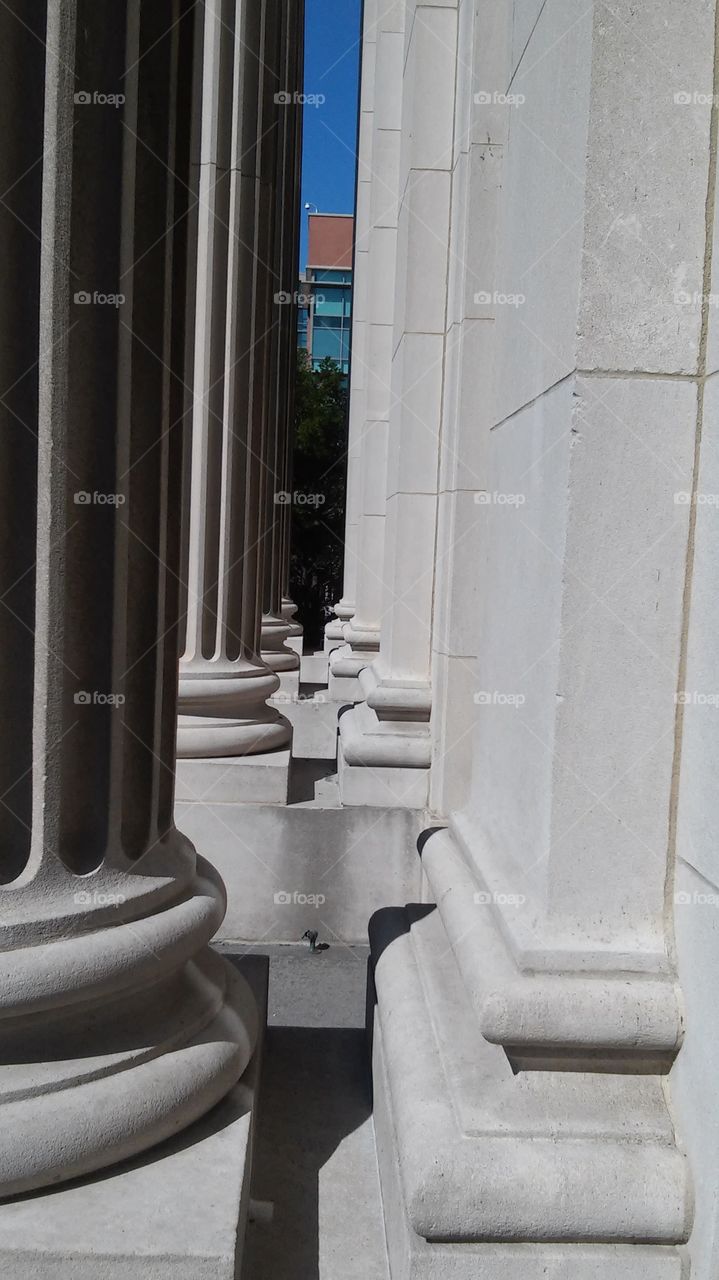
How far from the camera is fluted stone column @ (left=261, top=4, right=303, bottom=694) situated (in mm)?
28047

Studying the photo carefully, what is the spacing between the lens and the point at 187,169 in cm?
739

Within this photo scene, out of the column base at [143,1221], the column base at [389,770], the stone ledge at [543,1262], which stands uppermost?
the column base at [389,770]

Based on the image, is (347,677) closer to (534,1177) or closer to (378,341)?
(378,341)

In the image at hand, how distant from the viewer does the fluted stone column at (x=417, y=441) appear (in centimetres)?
1591

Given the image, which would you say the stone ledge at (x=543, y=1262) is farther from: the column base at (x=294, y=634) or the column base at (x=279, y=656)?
the column base at (x=294, y=634)

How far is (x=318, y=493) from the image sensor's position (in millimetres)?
80688

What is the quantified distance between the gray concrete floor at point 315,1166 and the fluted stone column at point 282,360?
18.4m

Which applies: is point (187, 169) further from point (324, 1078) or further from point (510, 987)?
point (324, 1078)

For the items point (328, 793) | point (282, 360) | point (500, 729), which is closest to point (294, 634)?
point (282, 360)

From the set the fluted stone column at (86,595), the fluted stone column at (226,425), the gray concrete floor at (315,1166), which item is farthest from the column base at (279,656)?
the fluted stone column at (86,595)

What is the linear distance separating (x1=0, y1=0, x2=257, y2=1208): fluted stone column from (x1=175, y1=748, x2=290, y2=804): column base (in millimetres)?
9344

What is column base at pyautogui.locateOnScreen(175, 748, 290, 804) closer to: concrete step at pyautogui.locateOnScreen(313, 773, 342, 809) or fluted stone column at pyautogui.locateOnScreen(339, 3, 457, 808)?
concrete step at pyautogui.locateOnScreen(313, 773, 342, 809)

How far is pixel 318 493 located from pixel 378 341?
54.7 metres

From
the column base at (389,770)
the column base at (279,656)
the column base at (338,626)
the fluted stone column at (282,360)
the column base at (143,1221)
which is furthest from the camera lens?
the column base at (338,626)
